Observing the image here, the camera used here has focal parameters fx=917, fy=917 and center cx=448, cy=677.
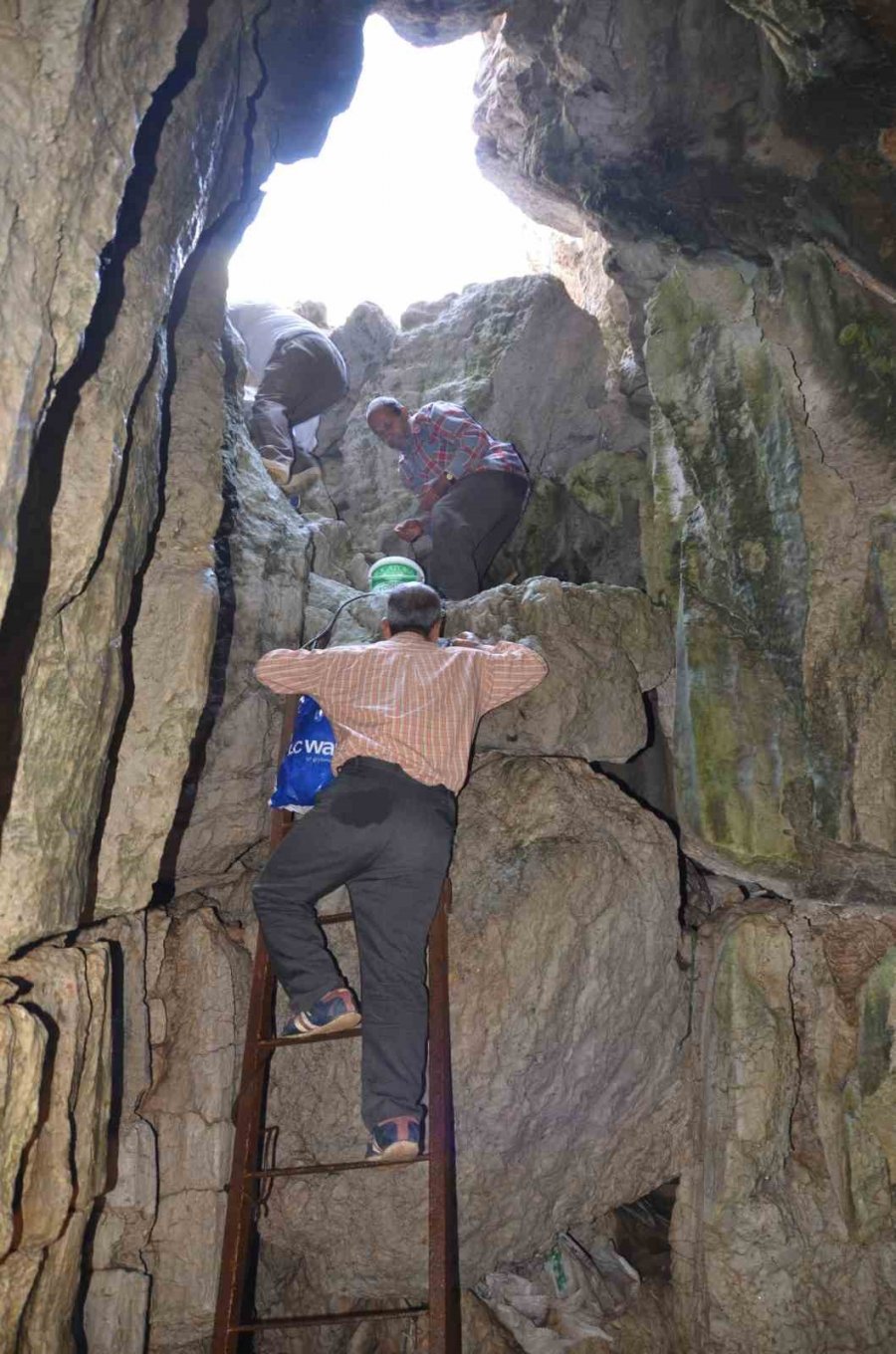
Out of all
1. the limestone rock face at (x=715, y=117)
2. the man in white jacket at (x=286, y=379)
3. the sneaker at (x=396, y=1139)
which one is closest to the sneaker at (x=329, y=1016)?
the sneaker at (x=396, y=1139)

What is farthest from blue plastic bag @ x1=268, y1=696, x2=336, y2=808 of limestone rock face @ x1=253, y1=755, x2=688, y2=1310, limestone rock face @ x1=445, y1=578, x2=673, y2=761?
limestone rock face @ x1=445, y1=578, x2=673, y2=761

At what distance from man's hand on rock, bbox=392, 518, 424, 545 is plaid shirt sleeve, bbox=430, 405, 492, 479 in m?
0.44

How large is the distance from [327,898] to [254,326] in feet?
17.8

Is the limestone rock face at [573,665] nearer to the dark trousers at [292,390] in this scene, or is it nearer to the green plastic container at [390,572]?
the green plastic container at [390,572]

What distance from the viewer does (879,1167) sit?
4.83 m

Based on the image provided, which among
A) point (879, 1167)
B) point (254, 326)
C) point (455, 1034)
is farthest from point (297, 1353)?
point (254, 326)

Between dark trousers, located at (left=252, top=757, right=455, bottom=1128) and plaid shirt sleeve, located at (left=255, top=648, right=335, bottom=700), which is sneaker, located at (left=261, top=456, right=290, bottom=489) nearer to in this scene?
plaid shirt sleeve, located at (left=255, top=648, right=335, bottom=700)

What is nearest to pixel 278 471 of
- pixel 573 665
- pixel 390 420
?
pixel 390 420

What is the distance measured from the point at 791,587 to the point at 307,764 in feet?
9.91

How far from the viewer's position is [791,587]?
5.32 metres

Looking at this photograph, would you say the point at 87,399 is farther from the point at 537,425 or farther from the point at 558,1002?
the point at 537,425

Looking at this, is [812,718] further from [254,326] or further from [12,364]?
[254,326]

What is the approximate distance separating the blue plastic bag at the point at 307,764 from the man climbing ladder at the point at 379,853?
201mm

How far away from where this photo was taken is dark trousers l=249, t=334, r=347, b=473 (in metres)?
6.95
